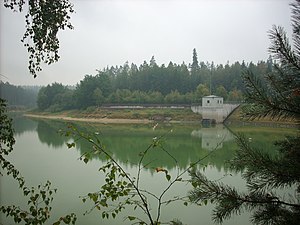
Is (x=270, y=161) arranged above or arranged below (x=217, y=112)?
above

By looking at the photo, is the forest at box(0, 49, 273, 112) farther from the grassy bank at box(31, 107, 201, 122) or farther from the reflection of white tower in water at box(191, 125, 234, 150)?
the reflection of white tower in water at box(191, 125, 234, 150)

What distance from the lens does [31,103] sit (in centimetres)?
6969

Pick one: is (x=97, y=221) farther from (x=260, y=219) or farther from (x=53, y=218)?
(x=260, y=219)

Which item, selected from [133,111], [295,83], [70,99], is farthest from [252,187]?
[70,99]

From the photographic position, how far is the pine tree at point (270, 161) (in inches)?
54.5

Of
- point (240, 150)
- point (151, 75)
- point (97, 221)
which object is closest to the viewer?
point (240, 150)

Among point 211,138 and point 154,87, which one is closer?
point 211,138

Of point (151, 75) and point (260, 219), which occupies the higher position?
point (151, 75)

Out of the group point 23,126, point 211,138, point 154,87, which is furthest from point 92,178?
point 154,87

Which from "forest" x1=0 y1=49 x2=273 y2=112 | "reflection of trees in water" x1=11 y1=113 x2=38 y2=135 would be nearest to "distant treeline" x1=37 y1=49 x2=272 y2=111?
"forest" x1=0 y1=49 x2=273 y2=112

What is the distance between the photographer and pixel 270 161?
148cm

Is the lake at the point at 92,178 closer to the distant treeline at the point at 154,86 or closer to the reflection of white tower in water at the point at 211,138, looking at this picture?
the reflection of white tower in water at the point at 211,138

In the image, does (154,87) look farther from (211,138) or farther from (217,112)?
(211,138)

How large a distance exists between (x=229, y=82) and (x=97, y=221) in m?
39.6
